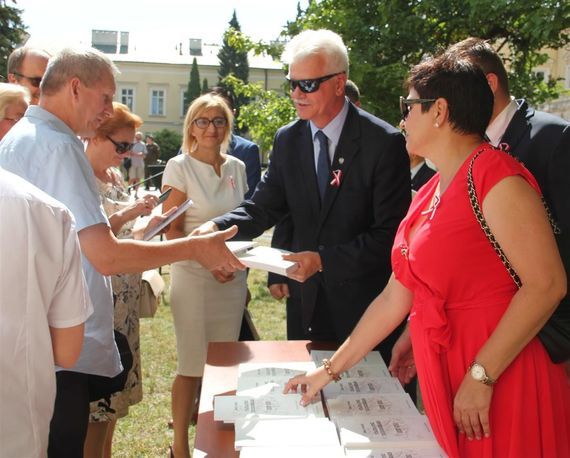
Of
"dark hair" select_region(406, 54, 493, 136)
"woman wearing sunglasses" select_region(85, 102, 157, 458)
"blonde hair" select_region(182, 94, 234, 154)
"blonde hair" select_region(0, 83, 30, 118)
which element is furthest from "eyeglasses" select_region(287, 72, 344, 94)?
"blonde hair" select_region(182, 94, 234, 154)

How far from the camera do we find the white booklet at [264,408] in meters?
2.05

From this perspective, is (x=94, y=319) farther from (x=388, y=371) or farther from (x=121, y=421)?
(x=121, y=421)

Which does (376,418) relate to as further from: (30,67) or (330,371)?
(30,67)

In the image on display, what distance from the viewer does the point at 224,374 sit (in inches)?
98.7

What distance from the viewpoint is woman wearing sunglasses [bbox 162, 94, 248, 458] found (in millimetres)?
4402

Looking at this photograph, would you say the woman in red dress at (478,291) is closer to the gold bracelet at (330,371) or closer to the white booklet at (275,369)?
the gold bracelet at (330,371)

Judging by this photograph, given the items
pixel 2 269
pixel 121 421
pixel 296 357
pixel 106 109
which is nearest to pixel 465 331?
pixel 296 357

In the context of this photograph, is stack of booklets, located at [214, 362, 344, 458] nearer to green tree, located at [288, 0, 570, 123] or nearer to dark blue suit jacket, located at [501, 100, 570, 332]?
dark blue suit jacket, located at [501, 100, 570, 332]

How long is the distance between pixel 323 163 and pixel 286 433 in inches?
64.5

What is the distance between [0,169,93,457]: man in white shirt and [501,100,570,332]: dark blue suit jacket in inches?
61.5

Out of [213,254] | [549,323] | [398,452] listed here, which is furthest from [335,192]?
[398,452]

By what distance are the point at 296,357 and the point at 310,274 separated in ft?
1.37

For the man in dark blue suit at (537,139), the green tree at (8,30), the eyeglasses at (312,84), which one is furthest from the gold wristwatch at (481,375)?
the green tree at (8,30)

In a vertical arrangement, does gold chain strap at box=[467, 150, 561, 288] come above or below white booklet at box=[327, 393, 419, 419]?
above
